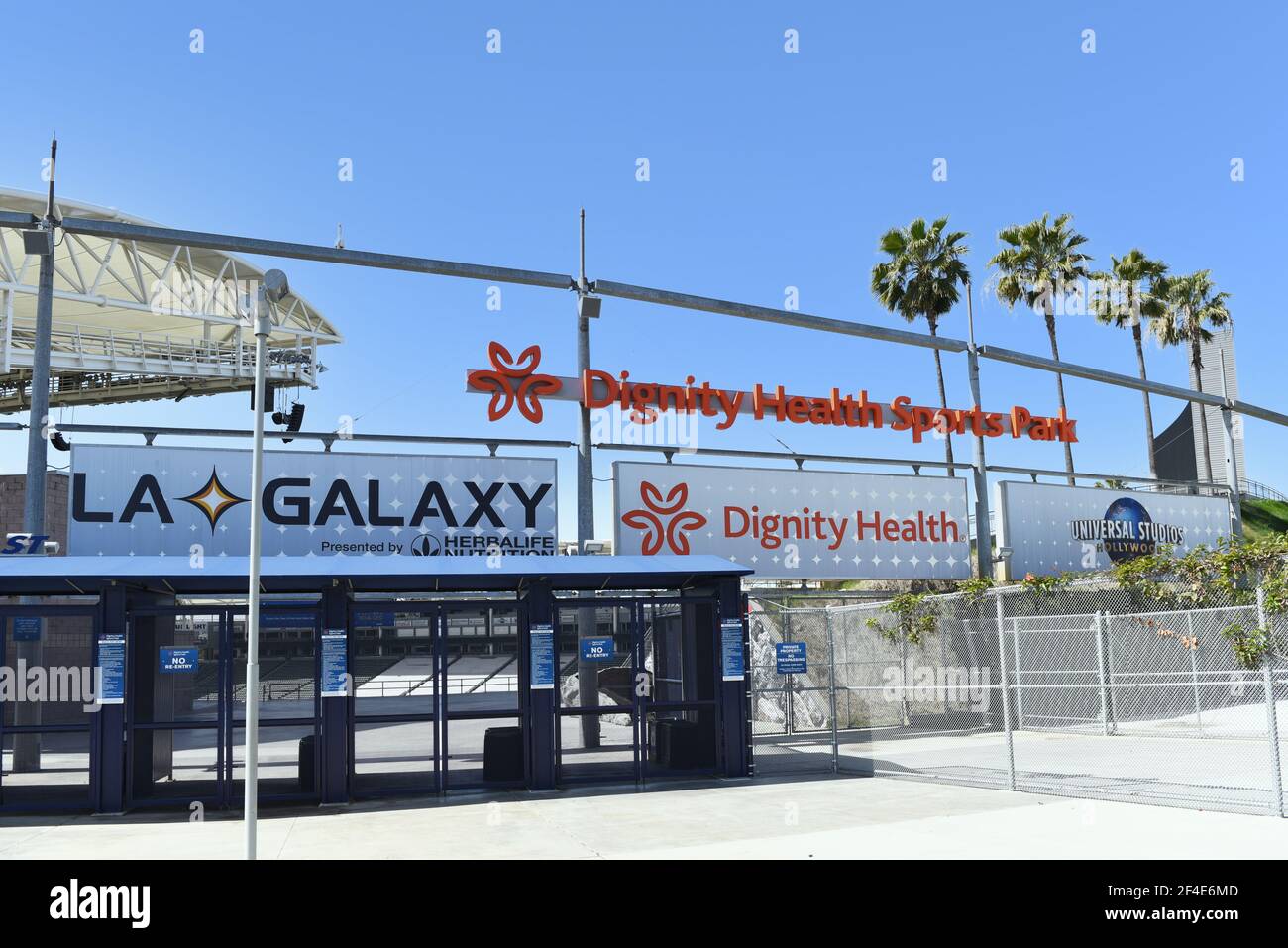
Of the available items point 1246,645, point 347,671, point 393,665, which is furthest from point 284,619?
point 393,665

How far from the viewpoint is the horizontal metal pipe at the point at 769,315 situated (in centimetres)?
1922

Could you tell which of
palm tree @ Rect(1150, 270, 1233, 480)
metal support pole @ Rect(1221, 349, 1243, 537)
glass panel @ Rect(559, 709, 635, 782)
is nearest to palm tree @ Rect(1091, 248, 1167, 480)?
palm tree @ Rect(1150, 270, 1233, 480)

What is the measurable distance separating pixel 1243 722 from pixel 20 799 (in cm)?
2134

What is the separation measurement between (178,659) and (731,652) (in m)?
7.63

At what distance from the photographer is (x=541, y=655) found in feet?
50.7

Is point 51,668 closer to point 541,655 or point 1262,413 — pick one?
point 541,655

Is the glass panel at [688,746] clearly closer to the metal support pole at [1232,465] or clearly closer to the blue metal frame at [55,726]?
the blue metal frame at [55,726]

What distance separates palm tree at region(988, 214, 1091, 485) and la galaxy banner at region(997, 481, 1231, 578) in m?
16.1

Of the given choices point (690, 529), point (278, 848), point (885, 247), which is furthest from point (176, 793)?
point (885, 247)

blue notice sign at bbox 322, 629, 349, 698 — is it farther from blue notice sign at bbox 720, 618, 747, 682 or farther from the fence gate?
the fence gate

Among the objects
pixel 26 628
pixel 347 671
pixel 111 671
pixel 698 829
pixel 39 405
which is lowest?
pixel 698 829

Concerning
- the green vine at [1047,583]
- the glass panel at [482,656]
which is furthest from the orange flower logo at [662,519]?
the glass panel at [482,656]

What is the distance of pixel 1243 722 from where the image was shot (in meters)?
21.9
